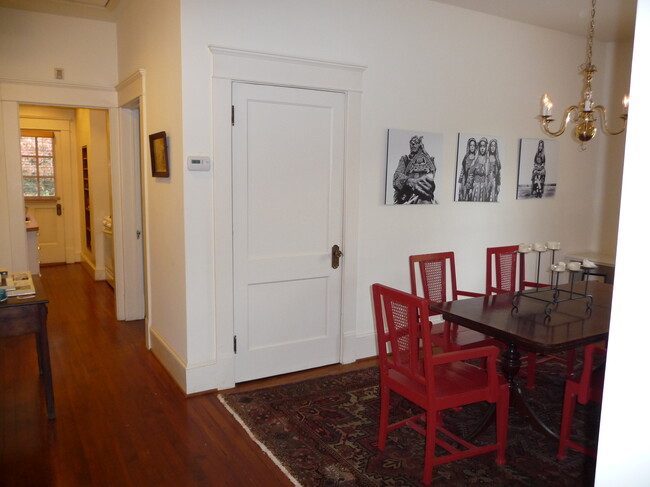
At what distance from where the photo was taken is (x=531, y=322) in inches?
106

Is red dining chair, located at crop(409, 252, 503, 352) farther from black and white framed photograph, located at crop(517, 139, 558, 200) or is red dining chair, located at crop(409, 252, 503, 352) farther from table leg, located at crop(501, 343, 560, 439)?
black and white framed photograph, located at crop(517, 139, 558, 200)

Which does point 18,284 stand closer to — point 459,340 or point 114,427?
point 114,427

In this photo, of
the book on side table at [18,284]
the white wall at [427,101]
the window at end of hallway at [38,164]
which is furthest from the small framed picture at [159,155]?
the window at end of hallway at [38,164]

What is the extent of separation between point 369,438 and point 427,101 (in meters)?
2.72

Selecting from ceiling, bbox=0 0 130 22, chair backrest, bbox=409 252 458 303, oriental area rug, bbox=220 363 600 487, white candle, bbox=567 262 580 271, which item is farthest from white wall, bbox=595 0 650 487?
ceiling, bbox=0 0 130 22

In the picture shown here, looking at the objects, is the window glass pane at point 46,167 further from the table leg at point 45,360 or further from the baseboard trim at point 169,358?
the table leg at point 45,360

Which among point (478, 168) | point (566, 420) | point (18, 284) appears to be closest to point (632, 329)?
point (566, 420)

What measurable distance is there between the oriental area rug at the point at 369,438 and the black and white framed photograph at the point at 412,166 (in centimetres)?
152

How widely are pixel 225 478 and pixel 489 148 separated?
355 centimetres

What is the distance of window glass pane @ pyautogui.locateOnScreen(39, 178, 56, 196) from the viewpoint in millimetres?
8195

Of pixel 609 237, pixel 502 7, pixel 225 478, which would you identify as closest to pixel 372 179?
pixel 502 7

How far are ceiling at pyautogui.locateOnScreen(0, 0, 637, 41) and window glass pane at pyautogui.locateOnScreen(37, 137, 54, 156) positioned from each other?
4.34m

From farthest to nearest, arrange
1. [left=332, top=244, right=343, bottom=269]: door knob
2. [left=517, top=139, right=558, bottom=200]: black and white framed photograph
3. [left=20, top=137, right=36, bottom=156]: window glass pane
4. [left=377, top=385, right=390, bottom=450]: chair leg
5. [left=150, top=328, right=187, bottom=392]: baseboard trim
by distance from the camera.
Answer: [left=20, top=137, right=36, bottom=156]: window glass pane < [left=517, top=139, right=558, bottom=200]: black and white framed photograph < [left=332, top=244, right=343, bottom=269]: door knob < [left=150, top=328, right=187, bottom=392]: baseboard trim < [left=377, top=385, right=390, bottom=450]: chair leg

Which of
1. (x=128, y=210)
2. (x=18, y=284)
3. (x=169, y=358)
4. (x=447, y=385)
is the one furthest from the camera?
(x=128, y=210)
